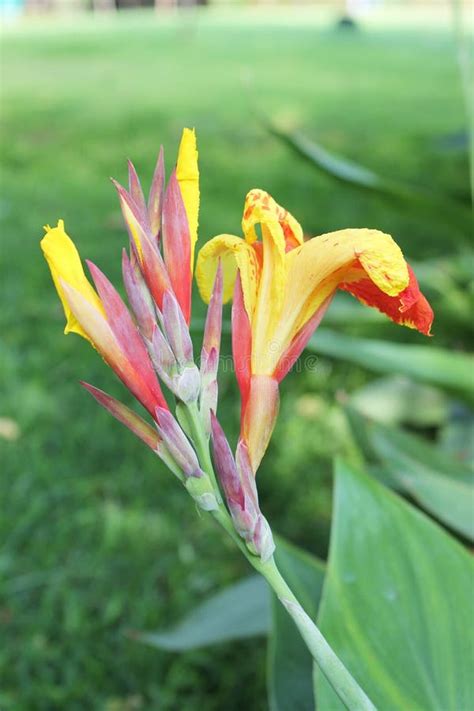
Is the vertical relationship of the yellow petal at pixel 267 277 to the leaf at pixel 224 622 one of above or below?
above

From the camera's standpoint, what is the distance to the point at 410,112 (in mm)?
5934

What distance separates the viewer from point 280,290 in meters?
0.58

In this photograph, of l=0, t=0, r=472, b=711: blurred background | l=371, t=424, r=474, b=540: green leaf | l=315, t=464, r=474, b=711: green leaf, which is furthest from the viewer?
l=0, t=0, r=472, b=711: blurred background

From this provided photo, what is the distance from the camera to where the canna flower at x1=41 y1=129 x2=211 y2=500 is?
1.72ft

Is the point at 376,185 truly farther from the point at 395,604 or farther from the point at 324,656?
the point at 324,656

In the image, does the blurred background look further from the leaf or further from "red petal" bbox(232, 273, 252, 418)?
"red petal" bbox(232, 273, 252, 418)

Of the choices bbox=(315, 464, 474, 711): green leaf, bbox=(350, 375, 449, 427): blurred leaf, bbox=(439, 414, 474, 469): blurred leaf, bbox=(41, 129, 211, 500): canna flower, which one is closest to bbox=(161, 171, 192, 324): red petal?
bbox=(41, 129, 211, 500): canna flower

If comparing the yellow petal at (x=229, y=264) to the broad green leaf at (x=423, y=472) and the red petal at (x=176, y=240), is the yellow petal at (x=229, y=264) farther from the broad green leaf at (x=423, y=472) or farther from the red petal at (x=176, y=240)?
the broad green leaf at (x=423, y=472)

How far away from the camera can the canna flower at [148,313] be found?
1.72 feet

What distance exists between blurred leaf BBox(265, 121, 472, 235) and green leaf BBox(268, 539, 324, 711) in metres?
0.77

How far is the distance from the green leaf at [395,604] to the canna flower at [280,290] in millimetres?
305

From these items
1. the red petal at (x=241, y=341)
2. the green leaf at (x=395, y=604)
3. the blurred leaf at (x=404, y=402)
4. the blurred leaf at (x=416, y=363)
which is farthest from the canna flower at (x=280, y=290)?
the blurred leaf at (x=404, y=402)

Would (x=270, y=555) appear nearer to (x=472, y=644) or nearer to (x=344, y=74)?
(x=472, y=644)

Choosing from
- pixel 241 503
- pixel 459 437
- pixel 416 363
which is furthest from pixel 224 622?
pixel 241 503
